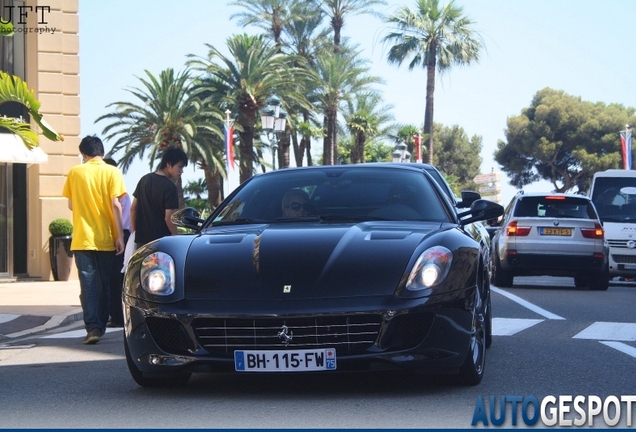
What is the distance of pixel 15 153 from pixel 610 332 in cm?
1300

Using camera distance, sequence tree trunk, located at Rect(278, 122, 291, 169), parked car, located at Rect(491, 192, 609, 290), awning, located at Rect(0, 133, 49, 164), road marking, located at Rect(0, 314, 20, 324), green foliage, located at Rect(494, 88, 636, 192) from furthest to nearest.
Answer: green foliage, located at Rect(494, 88, 636, 192), tree trunk, located at Rect(278, 122, 291, 169), awning, located at Rect(0, 133, 49, 164), parked car, located at Rect(491, 192, 609, 290), road marking, located at Rect(0, 314, 20, 324)

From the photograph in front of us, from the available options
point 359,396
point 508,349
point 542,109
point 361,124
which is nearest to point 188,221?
point 359,396

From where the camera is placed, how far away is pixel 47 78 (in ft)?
76.2

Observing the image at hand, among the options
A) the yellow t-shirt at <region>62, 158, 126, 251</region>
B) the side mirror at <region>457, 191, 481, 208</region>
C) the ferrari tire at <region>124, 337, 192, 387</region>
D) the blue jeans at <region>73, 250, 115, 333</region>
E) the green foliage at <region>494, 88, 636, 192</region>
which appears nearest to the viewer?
the ferrari tire at <region>124, 337, 192, 387</region>

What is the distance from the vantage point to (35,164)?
23.3 meters

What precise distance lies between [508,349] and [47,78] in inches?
638

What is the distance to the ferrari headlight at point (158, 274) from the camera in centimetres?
658

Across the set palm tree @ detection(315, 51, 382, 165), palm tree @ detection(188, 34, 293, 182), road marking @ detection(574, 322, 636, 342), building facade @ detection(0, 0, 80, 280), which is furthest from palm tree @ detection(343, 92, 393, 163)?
road marking @ detection(574, 322, 636, 342)

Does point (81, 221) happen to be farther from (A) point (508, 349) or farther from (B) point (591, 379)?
(B) point (591, 379)

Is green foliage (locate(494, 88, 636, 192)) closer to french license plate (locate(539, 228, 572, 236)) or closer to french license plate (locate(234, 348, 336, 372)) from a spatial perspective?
french license plate (locate(539, 228, 572, 236))

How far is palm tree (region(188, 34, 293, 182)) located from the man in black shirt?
34.3 m

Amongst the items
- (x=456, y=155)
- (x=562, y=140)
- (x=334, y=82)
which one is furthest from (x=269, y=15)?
A: (x=456, y=155)

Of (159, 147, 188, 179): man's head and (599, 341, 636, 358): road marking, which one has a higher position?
(159, 147, 188, 179): man's head

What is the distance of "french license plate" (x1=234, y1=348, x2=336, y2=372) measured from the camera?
622cm
